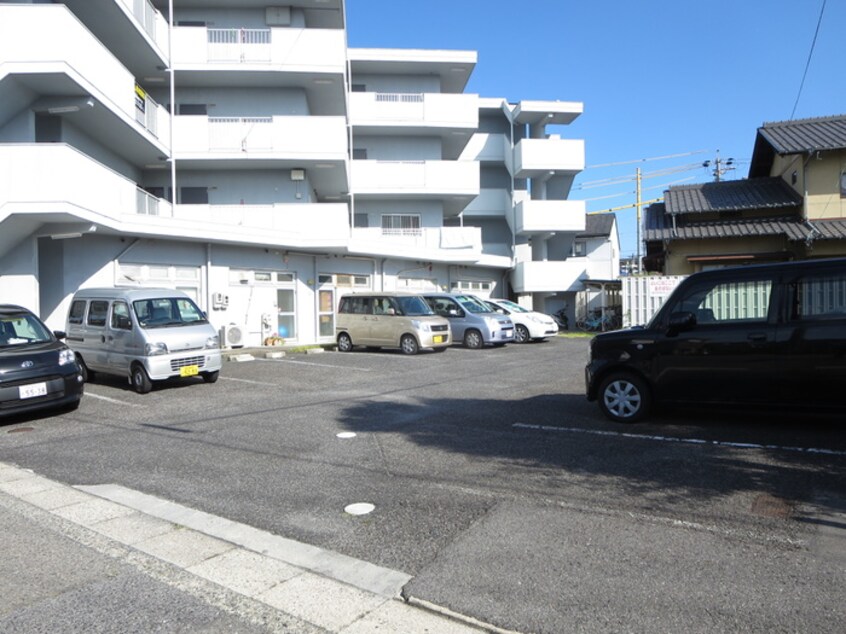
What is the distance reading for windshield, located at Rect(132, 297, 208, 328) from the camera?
10.8 meters

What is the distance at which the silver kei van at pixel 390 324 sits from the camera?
1653 centimetres

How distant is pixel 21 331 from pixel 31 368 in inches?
46.4

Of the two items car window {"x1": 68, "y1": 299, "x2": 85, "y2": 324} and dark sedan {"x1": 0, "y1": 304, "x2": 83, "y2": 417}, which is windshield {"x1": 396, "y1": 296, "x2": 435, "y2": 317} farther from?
dark sedan {"x1": 0, "y1": 304, "x2": 83, "y2": 417}

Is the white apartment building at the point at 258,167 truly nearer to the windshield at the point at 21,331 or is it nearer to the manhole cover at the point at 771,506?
the windshield at the point at 21,331

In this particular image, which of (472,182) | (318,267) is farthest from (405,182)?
(318,267)

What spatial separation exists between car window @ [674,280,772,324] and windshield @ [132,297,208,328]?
860 cm

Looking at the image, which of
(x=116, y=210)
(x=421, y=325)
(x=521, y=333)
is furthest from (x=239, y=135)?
(x=521, y=333)

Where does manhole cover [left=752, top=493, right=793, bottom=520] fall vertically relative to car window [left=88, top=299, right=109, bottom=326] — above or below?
below

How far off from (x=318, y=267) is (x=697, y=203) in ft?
44.9

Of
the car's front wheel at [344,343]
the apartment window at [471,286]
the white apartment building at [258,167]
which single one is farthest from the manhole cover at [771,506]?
the apartment window at [471,286]

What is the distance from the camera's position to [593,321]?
89.0 feet

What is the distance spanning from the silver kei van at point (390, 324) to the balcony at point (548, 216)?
1386 centimetres

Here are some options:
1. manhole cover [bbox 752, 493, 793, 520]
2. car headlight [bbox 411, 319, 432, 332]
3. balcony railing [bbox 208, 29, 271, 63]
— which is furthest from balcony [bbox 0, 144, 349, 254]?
manhole cover [bbox 752, 493, 793, 520]

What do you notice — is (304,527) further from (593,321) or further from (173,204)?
(593,321)
